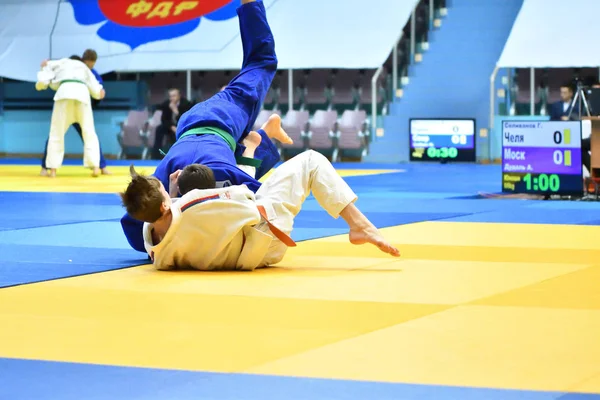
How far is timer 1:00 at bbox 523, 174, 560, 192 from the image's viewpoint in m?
13.1

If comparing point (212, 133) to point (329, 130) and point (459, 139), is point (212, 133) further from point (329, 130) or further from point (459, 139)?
point (329, 130)

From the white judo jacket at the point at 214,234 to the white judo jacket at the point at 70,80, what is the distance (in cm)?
1177

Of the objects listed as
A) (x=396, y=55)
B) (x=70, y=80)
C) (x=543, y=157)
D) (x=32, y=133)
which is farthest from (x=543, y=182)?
(x=32, y=133)

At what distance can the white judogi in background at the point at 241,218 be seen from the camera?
21.5ft

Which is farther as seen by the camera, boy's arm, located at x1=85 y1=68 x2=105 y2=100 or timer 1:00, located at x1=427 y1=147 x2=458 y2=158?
timer 1:00, located at x1=427 y1=147 x2=458 y2=158

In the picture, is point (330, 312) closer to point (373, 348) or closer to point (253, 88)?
point (373, 348)

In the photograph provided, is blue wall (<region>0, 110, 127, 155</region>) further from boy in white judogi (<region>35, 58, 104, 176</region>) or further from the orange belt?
the orange belt

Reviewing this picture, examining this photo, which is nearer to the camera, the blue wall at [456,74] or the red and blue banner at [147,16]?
the blue wall at [456,74]

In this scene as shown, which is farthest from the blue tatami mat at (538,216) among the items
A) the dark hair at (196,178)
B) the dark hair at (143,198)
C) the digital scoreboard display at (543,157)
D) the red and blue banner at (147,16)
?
the red and blue banner at (147,16)

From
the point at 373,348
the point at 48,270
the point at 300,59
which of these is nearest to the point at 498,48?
the point at 300,59

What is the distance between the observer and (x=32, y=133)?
28047 mm

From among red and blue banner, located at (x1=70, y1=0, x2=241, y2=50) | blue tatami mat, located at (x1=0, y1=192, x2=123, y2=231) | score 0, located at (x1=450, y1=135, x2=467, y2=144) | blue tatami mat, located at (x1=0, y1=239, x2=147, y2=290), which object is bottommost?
blue tatami mat, located at (x1=0, y1=192, x2=123, y2=231)

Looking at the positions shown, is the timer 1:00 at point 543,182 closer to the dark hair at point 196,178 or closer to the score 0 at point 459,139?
the dark hair at point 196,178

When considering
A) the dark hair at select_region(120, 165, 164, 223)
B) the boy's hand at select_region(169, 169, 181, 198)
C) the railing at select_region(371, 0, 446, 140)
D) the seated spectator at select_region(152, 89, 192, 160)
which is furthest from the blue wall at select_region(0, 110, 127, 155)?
the dark hair at select_region(120, 165, 164, 223)
